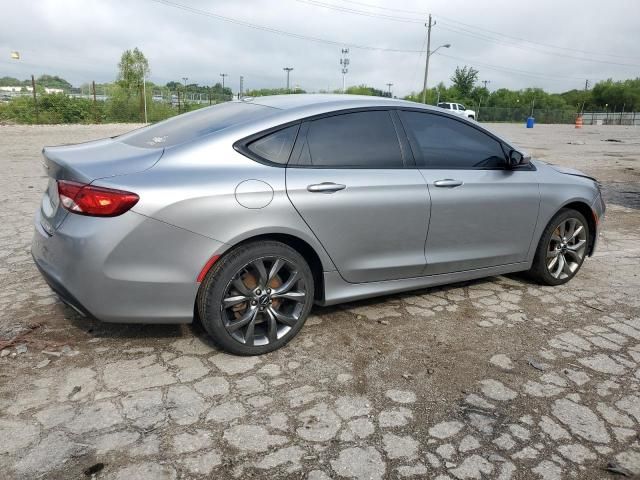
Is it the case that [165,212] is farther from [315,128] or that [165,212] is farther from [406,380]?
[406,380]

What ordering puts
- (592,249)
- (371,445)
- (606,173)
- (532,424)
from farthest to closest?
(606,173), (592,249), (532,424), (371,445)

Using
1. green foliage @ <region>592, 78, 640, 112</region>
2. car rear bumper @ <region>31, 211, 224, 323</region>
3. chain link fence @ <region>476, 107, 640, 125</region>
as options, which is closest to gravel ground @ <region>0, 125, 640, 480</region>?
car rear bumper @ <region>31, 211, 224, 323</region>

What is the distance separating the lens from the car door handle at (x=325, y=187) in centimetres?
325

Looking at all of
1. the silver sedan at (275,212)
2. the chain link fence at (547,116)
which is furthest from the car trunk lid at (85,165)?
the chain link fence at (547,116)

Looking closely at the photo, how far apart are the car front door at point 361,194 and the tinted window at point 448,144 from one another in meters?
0.15

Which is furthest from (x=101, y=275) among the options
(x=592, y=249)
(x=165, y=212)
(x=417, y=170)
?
(x=592, y=249)

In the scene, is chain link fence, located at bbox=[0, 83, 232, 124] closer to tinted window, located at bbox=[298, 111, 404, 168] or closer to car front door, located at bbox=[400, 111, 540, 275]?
car front door, located at bbox=[400, 111, 540, 275]

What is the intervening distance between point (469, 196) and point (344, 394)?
72.7 inches

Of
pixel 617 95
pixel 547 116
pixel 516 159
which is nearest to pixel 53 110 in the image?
pixel 516 159

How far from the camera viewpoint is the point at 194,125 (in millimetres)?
3529

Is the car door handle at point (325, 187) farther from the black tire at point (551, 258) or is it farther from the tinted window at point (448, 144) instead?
the black tire at point (551, 258)

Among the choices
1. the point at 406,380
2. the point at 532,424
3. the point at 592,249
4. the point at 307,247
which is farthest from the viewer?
the point at 592,249

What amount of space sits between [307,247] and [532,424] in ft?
5.32

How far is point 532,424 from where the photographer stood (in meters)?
2.73
